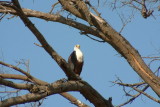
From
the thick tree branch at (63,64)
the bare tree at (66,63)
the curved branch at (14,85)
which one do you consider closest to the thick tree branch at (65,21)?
the bare tree at (66,63)

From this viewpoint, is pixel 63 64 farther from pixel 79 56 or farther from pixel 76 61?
pixel 79 56

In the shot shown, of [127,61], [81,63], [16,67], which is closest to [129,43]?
[127,61]

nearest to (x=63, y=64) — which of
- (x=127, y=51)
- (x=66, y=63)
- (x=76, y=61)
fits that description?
(x=66, y=63)

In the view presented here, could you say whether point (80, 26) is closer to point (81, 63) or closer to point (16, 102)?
point (16, 102)

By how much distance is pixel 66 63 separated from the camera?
4.41 m

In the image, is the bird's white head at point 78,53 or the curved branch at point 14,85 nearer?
the curved branch at point 14,85

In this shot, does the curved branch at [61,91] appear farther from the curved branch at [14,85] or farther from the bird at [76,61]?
the bird at [76,61]

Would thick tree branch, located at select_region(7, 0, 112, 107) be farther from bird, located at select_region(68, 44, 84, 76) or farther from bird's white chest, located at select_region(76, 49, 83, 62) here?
bird's white chest, located at select_region(76, 49, 83, 62)

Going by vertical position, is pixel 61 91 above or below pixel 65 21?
below

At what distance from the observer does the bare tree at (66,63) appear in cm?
403

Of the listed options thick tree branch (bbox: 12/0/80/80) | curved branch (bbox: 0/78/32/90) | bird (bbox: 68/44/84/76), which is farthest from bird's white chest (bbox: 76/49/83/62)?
curved branch (bbox: 0/78/32/90)

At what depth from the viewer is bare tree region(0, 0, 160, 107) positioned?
4.03 meters

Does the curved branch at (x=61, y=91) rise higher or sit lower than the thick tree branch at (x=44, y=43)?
lower

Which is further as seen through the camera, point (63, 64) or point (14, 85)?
point (63, 64)
